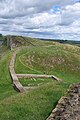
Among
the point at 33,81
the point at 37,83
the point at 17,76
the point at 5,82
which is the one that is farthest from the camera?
the point at 17,76

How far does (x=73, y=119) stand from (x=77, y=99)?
3.21m

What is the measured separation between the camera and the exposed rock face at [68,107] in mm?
13277

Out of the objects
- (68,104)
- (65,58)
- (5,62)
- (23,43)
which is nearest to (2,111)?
(68,104)

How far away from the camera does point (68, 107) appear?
14641mm

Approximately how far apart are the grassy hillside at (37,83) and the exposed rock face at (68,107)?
67 cm

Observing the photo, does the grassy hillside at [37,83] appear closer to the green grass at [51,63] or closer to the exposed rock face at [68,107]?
the green grass at [51,63]

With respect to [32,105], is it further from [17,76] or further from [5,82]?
[17,76]

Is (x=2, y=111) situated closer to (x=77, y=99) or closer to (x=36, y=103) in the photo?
(x=36, y=103)

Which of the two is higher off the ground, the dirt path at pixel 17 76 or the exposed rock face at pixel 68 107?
the exposed rock face at pixel 68 107

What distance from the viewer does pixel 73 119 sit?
504 inches

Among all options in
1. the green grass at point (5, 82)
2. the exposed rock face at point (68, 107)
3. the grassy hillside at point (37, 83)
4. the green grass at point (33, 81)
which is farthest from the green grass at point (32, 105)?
the green grass at point (33, 81)

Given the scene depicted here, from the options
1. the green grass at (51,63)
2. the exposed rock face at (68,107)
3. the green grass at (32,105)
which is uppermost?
the exposed rock face at (68,107)

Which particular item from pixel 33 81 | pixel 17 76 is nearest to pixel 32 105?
pixel 33 81

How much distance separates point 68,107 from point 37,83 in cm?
1851
